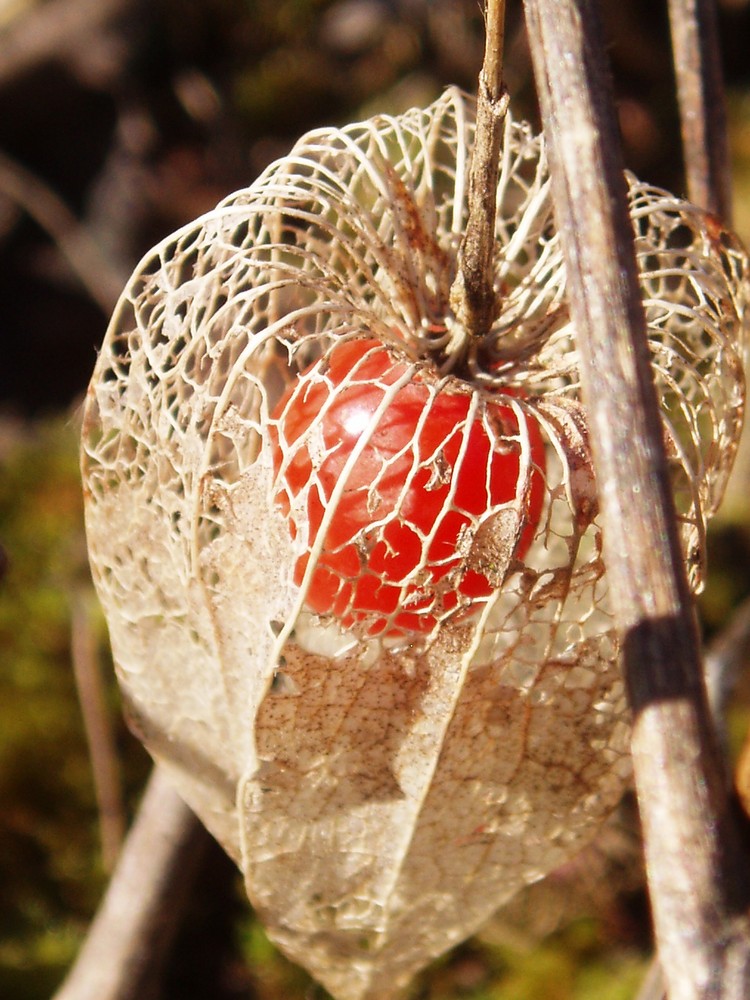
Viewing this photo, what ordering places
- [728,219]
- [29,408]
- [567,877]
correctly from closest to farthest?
[728,219] < [567,877] < [29,408]

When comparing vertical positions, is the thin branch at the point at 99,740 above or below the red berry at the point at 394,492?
below

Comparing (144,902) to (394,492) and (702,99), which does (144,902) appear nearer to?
(394,492)

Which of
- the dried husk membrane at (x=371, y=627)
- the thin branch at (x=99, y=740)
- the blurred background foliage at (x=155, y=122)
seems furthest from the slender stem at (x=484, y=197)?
the blurred background foliage at (x=155, y=122)

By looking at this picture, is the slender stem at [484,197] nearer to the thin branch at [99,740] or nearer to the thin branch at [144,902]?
the thin branch at [144,902]

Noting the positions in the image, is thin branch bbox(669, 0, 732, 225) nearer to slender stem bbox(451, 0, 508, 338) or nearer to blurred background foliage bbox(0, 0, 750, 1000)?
slender stem bbox(451, 0, 508, 338)

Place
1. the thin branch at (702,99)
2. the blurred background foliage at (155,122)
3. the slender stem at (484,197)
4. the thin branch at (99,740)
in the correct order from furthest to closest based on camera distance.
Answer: the blurred background foliage at (155,122)
the thin branch at (99,740)
the thin branch at (702,99)
the slender stem at (484,197)

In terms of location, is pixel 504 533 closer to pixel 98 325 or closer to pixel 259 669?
pixel 259 669

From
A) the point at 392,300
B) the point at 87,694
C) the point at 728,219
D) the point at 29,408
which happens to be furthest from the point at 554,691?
the point at 29,408
